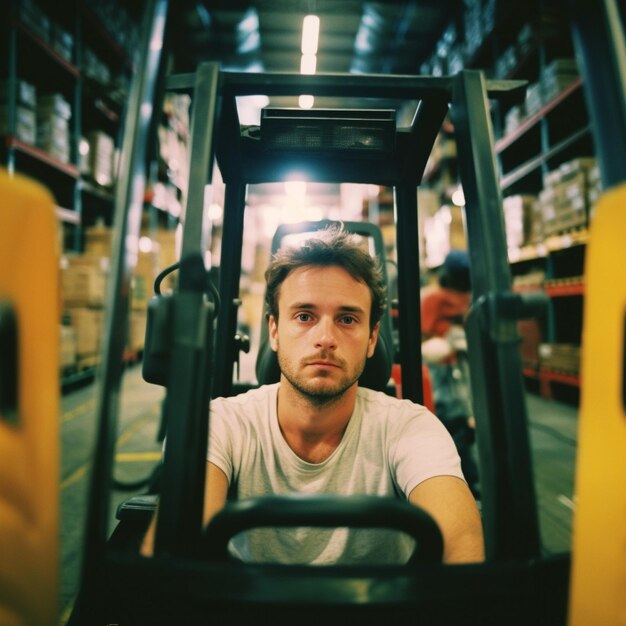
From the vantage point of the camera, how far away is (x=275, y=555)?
4.16ft

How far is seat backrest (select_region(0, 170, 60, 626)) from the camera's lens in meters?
0.58

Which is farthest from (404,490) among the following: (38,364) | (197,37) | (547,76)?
(197,37)

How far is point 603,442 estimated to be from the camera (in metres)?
0.59

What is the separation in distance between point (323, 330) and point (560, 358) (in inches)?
191

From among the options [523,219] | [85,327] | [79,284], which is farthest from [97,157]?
[523,219]

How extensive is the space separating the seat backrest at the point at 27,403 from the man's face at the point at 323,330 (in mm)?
806

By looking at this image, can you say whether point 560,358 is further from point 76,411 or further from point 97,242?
point 97,242

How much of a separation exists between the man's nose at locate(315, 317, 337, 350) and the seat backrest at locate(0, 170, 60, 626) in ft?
2.67

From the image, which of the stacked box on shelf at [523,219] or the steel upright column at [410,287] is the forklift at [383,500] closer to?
the steel upright column at [410,287]

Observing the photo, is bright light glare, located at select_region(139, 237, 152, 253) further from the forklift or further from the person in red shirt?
the forklift

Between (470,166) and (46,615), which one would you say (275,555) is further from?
(470,166)

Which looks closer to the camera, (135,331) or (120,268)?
(120,268)

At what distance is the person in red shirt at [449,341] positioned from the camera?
10.6 feet

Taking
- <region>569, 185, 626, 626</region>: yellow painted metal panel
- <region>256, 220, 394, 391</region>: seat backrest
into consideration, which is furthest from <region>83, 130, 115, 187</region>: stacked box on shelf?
<region>569, 185, 626, 626</region>: yellow painted metal panel
